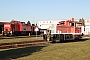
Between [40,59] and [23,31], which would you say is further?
[23,31]

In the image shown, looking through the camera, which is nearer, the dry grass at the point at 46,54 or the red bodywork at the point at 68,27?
the dry grass at the point at 46,54

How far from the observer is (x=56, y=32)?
86.0 feet

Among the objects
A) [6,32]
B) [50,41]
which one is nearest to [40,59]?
[50,41]

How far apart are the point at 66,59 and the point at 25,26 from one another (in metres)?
40.0

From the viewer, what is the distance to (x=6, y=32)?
145 ft

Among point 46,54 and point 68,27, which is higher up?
point 68,27

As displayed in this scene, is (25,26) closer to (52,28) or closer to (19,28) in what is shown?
(19,28)

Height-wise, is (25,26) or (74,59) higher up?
(25,26)

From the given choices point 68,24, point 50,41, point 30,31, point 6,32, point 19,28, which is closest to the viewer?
point 50,41

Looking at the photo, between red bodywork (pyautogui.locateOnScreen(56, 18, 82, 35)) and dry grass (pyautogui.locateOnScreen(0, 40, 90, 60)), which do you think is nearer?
dry grass (pyautogui.locateOnScreen(0, 40, 90, 60))

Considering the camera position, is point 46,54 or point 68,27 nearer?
point 46,54

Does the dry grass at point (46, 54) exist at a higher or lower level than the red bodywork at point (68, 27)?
lower

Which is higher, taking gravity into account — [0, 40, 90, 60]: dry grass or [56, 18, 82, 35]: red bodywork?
[56, 18, 82, 35]: red bodywork

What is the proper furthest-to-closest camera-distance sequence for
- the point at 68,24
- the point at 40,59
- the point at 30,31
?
the point at 30,31, the point at 68,24, the point at 40,59
